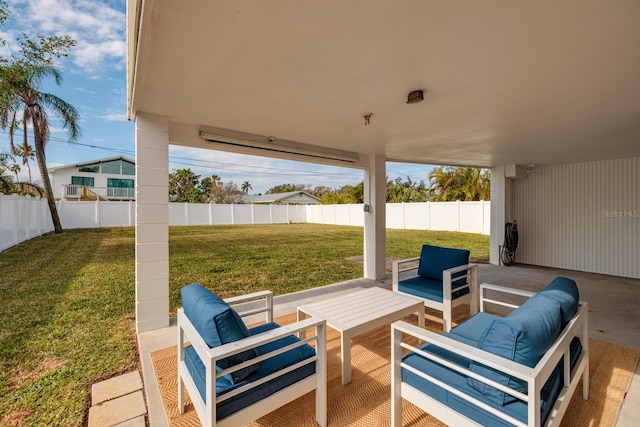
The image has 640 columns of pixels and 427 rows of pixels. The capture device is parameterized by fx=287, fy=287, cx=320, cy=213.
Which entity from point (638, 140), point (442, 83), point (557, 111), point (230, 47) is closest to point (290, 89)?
point (230, 47)

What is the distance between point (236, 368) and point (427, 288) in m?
2.81

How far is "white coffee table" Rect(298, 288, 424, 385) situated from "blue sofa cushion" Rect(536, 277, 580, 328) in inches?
49.0

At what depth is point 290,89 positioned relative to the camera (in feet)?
9.08

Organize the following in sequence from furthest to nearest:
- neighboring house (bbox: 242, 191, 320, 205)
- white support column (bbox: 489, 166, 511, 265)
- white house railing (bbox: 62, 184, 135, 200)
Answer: neighboring house (bbox: 242, 191, 320, 205) → white house railing (bbox: 62, 184, 135, 200) → white support column (bbox: 489, 166, 511, 265)

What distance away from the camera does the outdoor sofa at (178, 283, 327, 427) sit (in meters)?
1.54

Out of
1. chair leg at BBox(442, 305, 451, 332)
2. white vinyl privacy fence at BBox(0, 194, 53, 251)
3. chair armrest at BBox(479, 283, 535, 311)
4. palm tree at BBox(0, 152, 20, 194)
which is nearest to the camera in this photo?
chair armrest at BBox(479, 283, 535, 311)

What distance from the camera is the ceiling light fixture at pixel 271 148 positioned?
13.3 ft

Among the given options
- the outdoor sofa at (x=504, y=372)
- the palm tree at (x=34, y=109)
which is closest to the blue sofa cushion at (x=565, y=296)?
the outdoor sofa at (x=504, y=372)

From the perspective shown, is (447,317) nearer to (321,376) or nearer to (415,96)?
(321,376)

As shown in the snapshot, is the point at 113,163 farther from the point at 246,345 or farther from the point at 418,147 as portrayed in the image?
the point at 246,345

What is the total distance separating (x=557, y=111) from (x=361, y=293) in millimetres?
3153

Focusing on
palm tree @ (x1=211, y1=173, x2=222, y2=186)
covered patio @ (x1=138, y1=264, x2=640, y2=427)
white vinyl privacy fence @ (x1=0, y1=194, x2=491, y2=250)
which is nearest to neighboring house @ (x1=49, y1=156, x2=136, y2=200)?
white vinyl privacy fence @ (x1=0, y1=194, x2=491, y2=250)

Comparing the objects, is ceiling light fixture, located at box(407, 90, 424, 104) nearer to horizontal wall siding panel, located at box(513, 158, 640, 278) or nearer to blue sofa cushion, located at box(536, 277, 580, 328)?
blue sofa cushion, located at box(536, 277, 580, 328)

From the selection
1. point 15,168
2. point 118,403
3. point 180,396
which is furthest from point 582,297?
point 15,168
